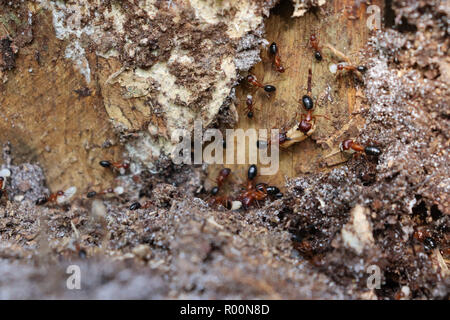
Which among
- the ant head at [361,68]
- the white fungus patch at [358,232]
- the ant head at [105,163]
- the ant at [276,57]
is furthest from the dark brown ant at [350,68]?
→ the ant head at [105,163]

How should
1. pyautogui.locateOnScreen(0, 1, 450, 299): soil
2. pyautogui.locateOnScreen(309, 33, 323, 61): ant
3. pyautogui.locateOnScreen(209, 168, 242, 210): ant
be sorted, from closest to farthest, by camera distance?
pyautogui.locateOnScreen(0, 1, 450, 299): soil
pyautogui.locateOnScreen(309, 33, 323, 61): ant
pyautogui.locateOnScreen(209, 168, 242, 210): ant

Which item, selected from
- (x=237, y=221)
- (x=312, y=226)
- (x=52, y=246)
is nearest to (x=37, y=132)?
(x=52, y=246)

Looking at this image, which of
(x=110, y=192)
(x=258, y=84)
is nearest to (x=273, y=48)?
(x=258, y=84)

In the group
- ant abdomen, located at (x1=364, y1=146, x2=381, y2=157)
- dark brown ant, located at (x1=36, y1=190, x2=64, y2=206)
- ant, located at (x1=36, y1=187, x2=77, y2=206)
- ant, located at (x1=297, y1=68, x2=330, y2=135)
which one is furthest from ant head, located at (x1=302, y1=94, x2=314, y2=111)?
dark brown ant, located at (x1=36, y1=190, x2=64, y2=206)

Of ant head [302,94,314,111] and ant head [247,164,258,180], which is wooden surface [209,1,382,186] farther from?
ant head [247,164,258,180]

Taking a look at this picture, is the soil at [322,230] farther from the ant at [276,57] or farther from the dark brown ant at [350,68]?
the ant at [276,57]

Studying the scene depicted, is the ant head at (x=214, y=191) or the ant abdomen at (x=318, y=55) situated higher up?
the ant abdomen at (x=318, y=55)

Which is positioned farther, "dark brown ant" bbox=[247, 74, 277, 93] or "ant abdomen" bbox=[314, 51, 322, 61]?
"dark brown ant" bbox=[247, 74, 277, 93]
